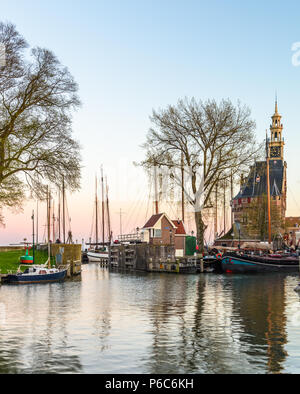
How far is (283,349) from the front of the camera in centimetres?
A: 1681

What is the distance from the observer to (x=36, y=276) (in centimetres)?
4328

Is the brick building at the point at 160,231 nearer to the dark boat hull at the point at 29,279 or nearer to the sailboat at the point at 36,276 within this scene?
the sailboat at the point at 36,276

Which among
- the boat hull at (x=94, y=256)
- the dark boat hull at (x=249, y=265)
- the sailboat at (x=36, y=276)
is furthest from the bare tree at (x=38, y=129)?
the boat hull at (x=94, y=256)

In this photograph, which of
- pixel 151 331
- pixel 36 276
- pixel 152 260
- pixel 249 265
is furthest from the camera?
pixel 152 260

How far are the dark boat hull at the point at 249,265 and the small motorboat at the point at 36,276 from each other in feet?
65.4

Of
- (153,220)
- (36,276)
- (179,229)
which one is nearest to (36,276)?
(36,276)

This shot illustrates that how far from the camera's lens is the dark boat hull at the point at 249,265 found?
182 feet

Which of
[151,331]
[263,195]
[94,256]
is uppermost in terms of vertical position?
[263,195]

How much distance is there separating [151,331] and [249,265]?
37.0 meters

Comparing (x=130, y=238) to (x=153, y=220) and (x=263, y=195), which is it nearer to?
(x=153, y=220)

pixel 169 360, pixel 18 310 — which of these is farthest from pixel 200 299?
pixel 169 360

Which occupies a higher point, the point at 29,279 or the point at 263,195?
the point at 263,195

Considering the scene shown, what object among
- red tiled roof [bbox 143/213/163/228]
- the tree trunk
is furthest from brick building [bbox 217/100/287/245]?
red tiled roof [bbox 143/213/163/228]
